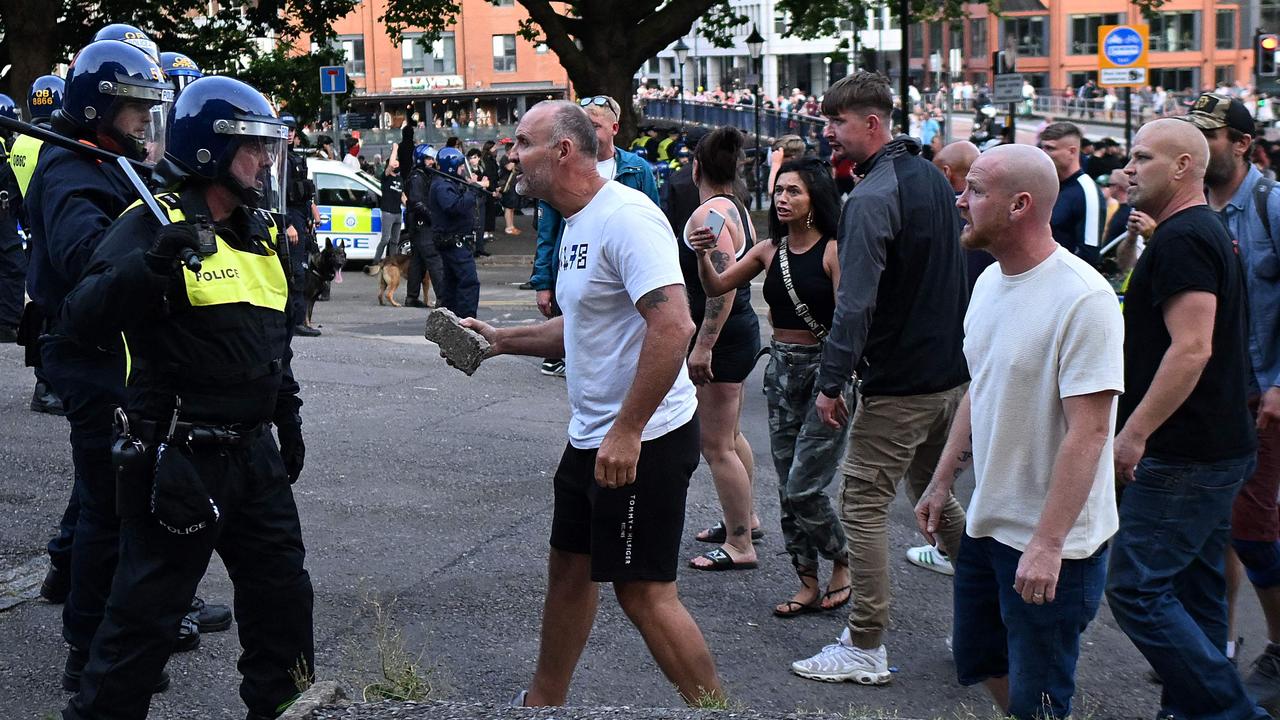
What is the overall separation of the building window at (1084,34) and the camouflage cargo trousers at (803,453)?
281 ft

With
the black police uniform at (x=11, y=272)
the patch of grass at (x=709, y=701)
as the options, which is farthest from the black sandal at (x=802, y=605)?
the black police uniform at (x=11, y=272)

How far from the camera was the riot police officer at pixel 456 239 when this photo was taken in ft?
44.4

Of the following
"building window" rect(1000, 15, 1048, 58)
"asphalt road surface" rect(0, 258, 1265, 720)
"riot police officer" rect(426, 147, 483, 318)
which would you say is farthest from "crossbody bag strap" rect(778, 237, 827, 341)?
"building window" rect(1000, 15, 1048, 58)

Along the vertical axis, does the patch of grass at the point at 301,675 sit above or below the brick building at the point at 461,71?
below

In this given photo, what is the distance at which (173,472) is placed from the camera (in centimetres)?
357

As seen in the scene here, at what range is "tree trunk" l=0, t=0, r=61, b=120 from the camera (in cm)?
2350

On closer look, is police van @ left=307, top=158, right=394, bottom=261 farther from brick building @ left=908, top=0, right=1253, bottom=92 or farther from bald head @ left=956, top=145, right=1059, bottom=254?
brick building @ left=908, top=0, right=1253, bottom=92

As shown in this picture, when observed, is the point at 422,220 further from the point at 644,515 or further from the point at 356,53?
the point at 356,53

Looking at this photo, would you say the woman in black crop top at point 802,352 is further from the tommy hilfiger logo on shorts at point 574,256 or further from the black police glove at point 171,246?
the black police glove at point 171,246

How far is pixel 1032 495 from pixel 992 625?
17.8 inches

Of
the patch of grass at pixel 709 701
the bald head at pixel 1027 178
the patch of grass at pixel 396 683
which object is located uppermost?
the bald head at pixel 1027 178

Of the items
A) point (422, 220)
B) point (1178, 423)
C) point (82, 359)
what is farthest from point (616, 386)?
point (422, 220)

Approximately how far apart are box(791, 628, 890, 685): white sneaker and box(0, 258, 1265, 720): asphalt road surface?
44 mm

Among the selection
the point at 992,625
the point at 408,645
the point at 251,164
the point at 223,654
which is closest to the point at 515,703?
the point at 408,645
